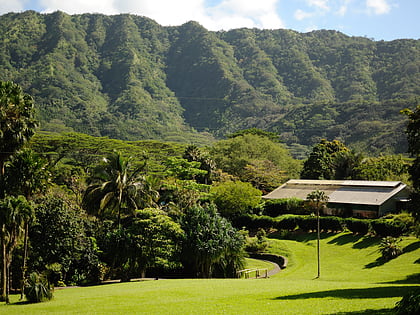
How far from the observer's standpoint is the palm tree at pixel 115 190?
34.8 metres

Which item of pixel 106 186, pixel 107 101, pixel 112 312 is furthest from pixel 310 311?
pixel 107 101

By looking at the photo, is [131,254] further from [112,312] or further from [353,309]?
[353,309]

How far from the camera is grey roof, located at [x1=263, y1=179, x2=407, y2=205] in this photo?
1890 inches

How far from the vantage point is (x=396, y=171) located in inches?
2598

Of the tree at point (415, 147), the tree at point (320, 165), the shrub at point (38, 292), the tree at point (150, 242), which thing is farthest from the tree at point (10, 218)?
the tree at point (320, 165)

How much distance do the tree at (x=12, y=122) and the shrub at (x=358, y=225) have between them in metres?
30.2

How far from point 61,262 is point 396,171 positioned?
5379 cm

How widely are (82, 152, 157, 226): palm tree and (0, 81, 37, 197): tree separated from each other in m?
9.04

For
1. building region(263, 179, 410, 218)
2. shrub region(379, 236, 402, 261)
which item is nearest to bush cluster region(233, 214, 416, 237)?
shrub region(379, 236, 402, 261)

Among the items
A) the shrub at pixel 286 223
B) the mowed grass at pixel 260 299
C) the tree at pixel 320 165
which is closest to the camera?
the mowed grass at pixel 260 299

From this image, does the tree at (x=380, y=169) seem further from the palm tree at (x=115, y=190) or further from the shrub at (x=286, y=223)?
the palm tree at (x=115, y=190)

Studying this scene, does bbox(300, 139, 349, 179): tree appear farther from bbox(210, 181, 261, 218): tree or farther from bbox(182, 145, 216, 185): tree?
bbox(210, 181, 261, 218): tree

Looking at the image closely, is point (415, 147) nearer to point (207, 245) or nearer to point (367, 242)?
point (207, 245)

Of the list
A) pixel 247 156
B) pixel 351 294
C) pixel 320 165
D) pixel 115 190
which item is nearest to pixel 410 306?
pixel 351 294
